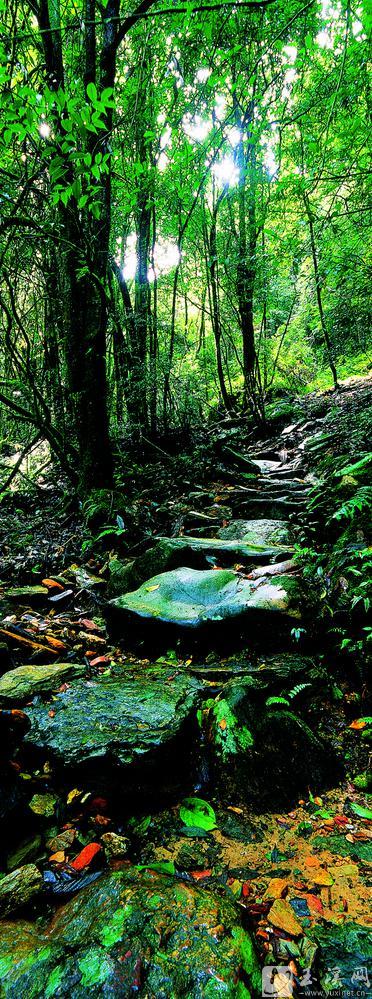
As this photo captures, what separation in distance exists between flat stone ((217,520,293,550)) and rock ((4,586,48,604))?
2.15m

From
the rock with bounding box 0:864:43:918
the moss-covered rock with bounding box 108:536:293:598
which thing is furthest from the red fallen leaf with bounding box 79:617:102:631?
the rock with bounding box 0:864:43:918

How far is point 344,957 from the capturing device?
56.0 inches

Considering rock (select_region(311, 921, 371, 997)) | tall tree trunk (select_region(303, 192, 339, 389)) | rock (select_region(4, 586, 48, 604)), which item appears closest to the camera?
rock (select_region(311, 921, 371, 997))

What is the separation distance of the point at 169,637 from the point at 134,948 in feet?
7.40

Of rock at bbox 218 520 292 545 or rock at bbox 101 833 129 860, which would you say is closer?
rock at bbox 101 833 129 860

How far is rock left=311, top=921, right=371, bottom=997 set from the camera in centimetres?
134

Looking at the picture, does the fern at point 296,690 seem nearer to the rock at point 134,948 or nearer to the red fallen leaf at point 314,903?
the red fallen leaf at point 314,903

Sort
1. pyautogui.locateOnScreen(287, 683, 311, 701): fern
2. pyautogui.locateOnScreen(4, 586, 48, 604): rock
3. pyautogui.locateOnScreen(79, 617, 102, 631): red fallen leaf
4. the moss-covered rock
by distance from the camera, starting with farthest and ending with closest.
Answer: the moss-covered rock
pyautogui.locateOnScreen(4, 586, 48, 604): rock
pyautogui.locateOnScreen(79, 617, 102, 631): red fallen leaf
pyautogui.locateOnScreen(287, 683, 311, 701): fern

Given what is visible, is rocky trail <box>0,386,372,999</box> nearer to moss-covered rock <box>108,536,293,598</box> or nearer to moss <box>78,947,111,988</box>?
moss <box>78,947,111,988</box>

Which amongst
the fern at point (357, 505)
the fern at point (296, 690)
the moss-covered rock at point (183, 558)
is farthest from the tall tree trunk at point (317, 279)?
the fern at point (296, 690)

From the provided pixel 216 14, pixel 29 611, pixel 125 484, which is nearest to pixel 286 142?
pixel 216 14

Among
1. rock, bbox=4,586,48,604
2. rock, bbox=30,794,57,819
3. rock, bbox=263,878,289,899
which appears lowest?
rock, bbox=263,878,289,899

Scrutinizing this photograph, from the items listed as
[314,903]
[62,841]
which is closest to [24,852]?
[62,841]

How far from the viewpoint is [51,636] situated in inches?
143
